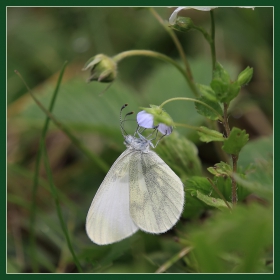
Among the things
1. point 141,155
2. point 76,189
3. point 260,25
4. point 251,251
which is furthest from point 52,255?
point 260,25

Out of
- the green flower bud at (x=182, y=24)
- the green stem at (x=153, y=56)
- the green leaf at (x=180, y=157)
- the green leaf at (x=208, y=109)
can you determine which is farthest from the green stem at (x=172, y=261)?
the green flower bud at (x=182, y=24)

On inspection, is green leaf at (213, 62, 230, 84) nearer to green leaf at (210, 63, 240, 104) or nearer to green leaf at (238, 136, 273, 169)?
green leaf at (210, 63, 240, 104)

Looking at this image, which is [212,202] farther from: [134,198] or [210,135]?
[134,198]

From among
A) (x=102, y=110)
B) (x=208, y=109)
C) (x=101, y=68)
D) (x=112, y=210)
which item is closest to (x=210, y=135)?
(x=208, y=109)

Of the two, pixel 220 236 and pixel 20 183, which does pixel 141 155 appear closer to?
pixel 220 236

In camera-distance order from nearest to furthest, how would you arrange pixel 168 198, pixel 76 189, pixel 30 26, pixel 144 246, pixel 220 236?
Answer: 1. pixel 220 236
2. pixel 168 198
3. pixel 144 246
4. pixel 76 189
5. pixel 30 26

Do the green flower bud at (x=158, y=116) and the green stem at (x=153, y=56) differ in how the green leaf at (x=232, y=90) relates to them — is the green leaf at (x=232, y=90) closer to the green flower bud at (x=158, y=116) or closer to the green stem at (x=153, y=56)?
the green flower bud at (x=158, y=116)

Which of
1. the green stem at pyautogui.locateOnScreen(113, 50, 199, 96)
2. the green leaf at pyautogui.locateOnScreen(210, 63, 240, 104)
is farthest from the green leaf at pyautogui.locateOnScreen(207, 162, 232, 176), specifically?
the green stem at pyautogui.locateOnScreen(113, 50, 199, 96)
